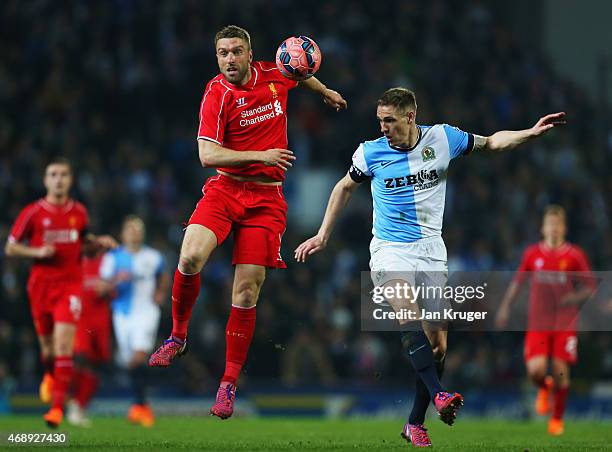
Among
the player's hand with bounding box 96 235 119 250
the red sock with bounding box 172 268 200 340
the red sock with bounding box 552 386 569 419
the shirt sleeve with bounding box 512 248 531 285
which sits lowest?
the red sock with bounding box 552 386 569 419

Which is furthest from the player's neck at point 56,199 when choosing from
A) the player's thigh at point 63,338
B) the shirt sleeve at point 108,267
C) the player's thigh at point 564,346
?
the player's thigh at point 564,346

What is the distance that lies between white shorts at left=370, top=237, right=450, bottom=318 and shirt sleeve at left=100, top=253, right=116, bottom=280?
6.92 m

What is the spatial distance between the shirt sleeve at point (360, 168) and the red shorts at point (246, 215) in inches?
26.6

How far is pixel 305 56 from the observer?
9156 mm

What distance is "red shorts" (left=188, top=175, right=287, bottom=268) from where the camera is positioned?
344 inches

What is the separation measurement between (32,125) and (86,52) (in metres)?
1.90

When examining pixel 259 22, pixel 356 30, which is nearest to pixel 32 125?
pixel 259 22

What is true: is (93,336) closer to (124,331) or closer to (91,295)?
(124,331)

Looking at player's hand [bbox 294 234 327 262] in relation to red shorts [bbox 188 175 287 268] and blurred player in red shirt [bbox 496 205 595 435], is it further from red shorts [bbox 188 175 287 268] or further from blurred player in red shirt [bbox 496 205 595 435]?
blurred player in red shirt [bbox 496 205 595 435]

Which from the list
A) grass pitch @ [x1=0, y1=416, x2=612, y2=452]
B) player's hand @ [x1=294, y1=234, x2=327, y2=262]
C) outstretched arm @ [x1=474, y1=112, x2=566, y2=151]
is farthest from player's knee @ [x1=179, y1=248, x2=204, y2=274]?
outstretched arm @ [x1=474, y1=112, x2=566, y2=151]

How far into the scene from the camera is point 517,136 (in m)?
8.78

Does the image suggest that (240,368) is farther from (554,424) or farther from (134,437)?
(554,424)

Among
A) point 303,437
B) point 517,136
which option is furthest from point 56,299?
point 517,136

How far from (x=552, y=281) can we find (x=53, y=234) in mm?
5737
